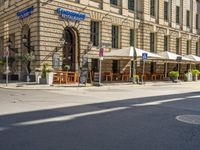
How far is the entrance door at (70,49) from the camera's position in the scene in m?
27.8

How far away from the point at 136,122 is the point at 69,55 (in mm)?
20246

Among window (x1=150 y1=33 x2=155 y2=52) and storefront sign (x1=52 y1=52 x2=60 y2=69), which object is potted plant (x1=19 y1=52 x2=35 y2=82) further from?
window (x1=150 y1=33 x2=155 y2=52)

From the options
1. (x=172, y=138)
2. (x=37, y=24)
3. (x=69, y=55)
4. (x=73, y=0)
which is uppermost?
(x=73, y=0)

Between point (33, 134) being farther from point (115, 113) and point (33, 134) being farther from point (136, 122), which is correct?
point (115, 113)

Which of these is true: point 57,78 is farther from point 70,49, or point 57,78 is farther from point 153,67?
point 153,67

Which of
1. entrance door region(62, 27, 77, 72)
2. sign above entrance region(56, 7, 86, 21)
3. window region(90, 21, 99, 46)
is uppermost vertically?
sign above entrance region(56, 7, 86, 21)

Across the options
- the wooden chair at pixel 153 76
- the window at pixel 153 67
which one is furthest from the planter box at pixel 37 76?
the window at pixel 153 67

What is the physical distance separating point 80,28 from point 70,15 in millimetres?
1635

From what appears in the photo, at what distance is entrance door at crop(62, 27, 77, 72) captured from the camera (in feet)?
91.2

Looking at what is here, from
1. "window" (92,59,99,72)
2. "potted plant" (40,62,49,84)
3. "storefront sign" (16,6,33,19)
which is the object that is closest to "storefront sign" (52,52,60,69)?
"potted plant" (40,62,49,84)

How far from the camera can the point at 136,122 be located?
27.6ft

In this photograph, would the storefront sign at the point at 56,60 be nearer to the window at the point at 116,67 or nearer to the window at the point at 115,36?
the window at the point at 116,67

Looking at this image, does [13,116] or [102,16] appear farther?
[102,16]

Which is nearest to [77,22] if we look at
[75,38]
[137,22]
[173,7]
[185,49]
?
[75,38]
